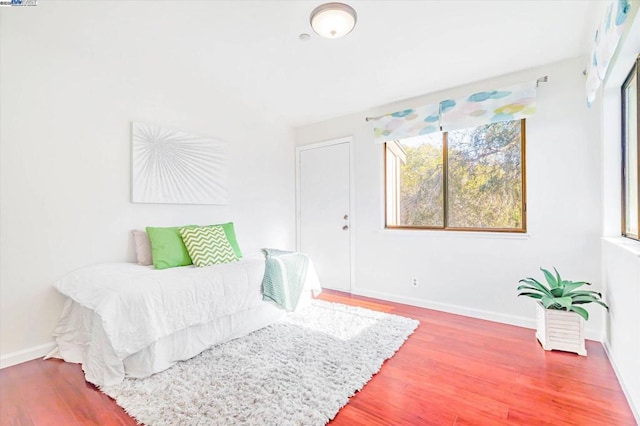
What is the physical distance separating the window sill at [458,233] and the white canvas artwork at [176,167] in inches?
78.1

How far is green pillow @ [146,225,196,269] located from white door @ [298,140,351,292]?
6.16ft

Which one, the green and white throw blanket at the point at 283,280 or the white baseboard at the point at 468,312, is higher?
the green and white throw blanket at the point at 283,280

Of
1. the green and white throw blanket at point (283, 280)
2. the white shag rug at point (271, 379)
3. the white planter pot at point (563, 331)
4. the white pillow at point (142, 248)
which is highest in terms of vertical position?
the white pillow at point (142, 248)

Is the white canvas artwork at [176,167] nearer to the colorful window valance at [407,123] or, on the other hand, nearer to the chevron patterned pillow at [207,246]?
the chevron patterned pillow at [207,246]

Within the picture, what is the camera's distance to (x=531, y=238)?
2.70 m

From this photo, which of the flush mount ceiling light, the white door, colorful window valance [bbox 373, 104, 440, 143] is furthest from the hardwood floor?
the flush mount ceiling light

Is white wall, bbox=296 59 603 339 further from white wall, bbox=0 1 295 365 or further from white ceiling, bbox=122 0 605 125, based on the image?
white wall, bbox=0 1 295 365

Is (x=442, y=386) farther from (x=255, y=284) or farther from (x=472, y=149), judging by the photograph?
(x=472, y=149)

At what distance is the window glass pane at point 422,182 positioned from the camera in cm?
329

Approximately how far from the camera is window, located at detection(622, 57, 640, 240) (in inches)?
75.7

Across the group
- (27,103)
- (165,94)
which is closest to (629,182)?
(165,94)

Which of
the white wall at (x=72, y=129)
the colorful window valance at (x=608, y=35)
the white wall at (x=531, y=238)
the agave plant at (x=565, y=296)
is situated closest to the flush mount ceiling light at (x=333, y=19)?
the white wall at (x=72, y=129)

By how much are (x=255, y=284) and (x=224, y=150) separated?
1.69 m

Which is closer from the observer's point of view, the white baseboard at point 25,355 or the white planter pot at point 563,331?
the white baseboard at point 25,355
